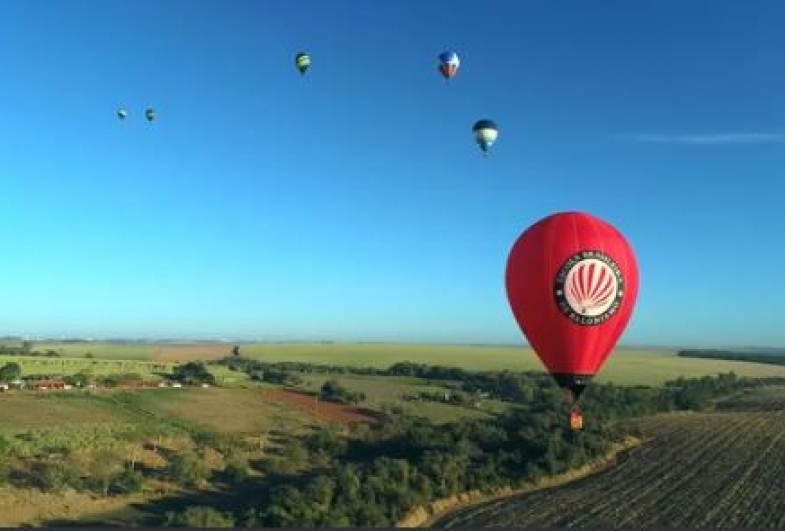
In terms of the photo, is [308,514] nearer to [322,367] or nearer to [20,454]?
[20,454]

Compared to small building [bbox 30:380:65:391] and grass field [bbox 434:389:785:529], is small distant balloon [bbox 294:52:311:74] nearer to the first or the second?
grass field [bbox 434:389:785:529]

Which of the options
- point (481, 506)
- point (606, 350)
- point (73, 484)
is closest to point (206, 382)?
point (73, 484)

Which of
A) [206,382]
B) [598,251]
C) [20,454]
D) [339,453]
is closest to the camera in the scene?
[598,251]

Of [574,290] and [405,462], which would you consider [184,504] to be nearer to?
[405,462]

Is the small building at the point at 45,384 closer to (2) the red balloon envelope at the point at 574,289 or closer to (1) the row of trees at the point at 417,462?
(1) the row of trees at the point at 417,462

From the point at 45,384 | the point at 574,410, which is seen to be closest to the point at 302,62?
the point at 574,410

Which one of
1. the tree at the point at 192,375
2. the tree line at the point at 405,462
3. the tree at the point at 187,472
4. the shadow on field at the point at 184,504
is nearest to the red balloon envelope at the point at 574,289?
the tree line at the point at 405,462
